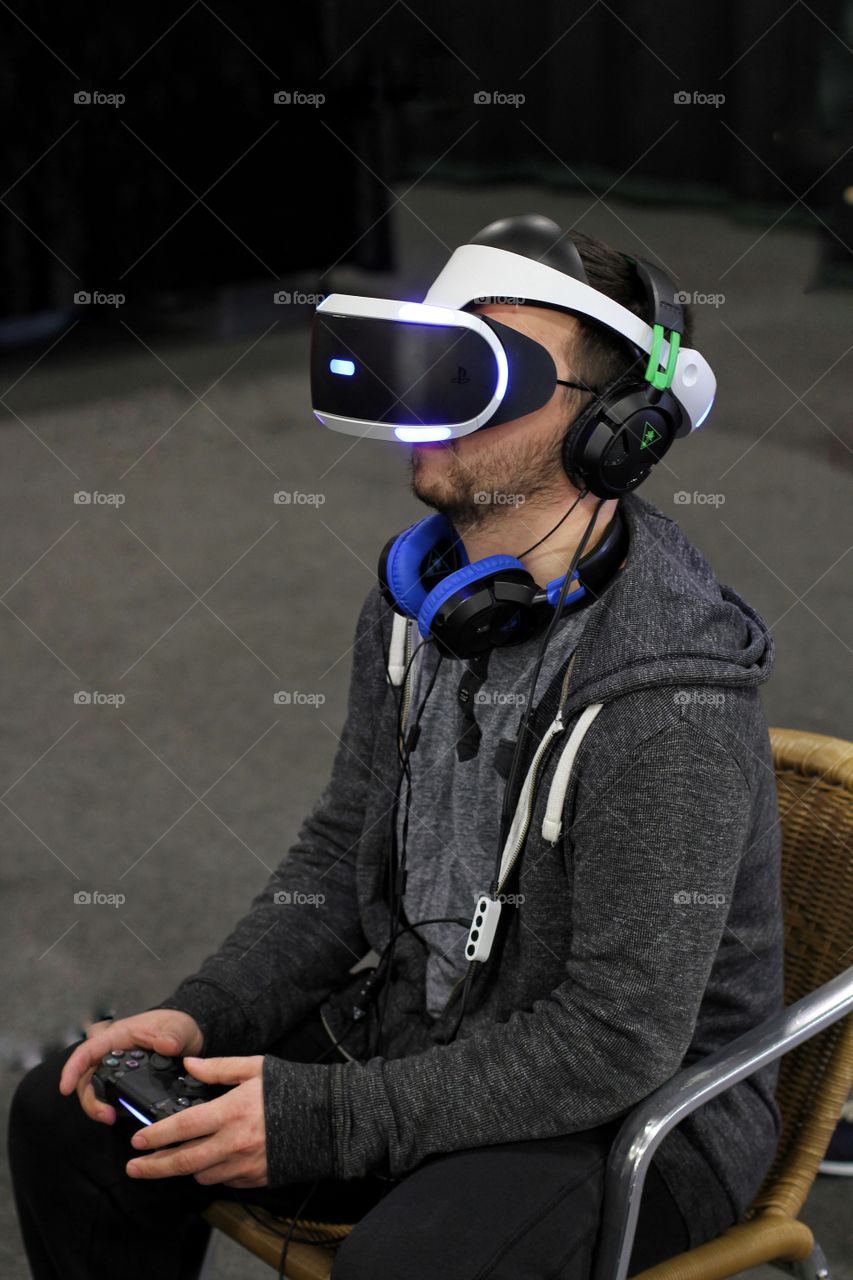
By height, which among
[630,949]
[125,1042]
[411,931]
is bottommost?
[125,1042]

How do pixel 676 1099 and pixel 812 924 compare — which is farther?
pixel 812 924

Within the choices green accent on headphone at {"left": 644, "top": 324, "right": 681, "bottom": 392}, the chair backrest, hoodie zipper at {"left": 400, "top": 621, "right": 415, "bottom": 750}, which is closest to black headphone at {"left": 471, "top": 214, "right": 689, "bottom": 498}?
green accent on headphone at {"left": 644, "top": 324, "right": 681, "bottom": 392}

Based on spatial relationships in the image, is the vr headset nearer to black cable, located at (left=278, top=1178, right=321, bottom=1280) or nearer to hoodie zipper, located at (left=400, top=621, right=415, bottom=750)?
hoodie zipper, located at (left=400, top=621, right=415, bottom=750)

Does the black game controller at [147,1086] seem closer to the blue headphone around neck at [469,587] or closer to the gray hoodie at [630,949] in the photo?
the gray hoodie at [630,949]

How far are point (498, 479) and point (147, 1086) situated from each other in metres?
0.66

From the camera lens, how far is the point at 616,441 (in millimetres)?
1329

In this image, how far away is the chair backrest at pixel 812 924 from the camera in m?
1.48

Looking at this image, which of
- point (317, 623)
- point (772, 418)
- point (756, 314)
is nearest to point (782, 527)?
point (772, 418)

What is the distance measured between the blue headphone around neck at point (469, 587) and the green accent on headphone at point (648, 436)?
4.0 inches

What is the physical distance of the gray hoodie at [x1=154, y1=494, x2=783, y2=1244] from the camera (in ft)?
4.05

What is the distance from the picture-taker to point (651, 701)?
4.18 ft

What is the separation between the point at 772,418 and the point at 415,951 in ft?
13.7

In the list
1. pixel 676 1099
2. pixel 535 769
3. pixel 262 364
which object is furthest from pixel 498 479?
pixel 262 364

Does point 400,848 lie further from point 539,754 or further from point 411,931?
point 539,754
